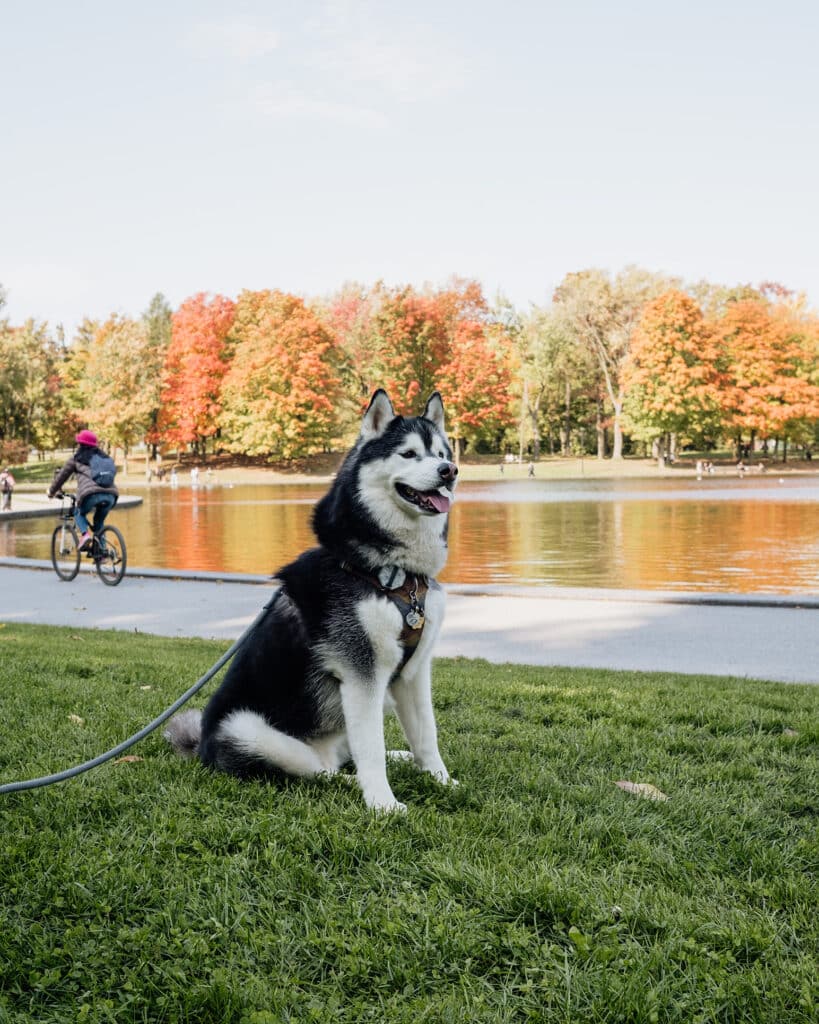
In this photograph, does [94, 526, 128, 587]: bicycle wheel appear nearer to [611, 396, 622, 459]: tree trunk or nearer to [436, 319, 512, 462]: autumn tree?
[436, 319, 512, 462]: autumn tree

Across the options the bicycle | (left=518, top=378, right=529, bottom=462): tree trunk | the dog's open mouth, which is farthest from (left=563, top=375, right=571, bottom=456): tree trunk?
the dog's open mouth

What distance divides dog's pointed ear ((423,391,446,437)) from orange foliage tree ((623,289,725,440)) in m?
56.2

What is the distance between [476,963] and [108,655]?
17.7 feet

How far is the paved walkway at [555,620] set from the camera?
7.78 m

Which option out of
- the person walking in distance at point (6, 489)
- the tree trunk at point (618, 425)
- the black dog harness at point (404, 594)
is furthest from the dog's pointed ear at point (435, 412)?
the tree trunk at point (618, 425)

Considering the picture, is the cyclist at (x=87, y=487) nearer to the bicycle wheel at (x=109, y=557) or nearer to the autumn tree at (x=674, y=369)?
the bicycle wheel at (x=109, y=557)

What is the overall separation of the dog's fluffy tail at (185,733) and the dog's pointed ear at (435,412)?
166 cm

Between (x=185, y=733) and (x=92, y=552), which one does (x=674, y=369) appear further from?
(x=185, y=733)

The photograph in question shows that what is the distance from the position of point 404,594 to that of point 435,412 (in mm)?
773

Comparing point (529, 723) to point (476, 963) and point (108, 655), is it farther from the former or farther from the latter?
point (108, 655)

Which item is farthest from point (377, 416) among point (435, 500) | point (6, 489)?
point (6, 489)

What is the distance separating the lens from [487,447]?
79188 mm

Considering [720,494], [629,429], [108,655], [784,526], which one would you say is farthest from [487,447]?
[108,655]

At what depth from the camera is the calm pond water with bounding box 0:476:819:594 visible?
13.7 m
